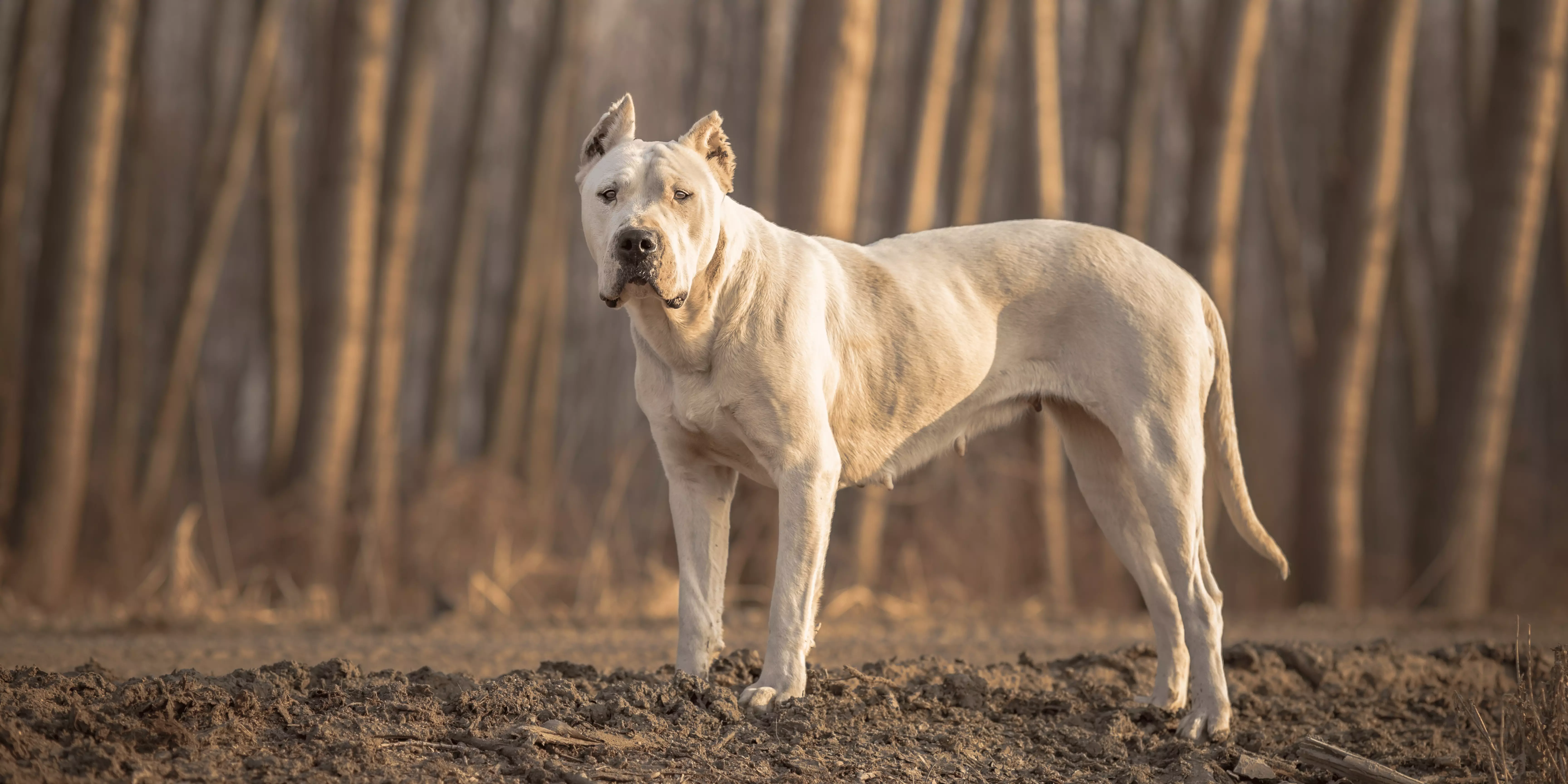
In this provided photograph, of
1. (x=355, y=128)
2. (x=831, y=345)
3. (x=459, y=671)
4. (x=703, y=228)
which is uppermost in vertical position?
(x=355, y=128)

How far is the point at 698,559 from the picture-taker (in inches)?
189

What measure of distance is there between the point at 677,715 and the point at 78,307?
7.97 meters

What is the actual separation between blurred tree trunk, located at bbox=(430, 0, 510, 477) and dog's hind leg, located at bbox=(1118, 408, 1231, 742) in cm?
1110

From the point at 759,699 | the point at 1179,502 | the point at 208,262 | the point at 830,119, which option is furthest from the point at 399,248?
the point at 1179,502

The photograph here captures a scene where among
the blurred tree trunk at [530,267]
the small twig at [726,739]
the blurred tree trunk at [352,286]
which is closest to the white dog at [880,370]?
the small twig at [726,739]

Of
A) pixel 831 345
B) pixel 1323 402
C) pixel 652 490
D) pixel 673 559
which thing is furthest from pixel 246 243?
pixel 831 345

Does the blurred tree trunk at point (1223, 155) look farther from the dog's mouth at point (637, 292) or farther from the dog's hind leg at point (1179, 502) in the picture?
the dog's mouth at point (637, 292)

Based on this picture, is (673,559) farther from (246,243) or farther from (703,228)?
(246,243)

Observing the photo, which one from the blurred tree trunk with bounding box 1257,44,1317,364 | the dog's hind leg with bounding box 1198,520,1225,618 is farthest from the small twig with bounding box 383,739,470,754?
the blurred tree trunk with bounding box 1257,44,1317,364

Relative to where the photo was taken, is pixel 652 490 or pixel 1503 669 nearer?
pixel 1503 669

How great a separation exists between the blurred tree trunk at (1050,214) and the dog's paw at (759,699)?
23.2 feet

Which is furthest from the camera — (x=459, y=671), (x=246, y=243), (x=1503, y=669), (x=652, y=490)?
(x=246, y=243)

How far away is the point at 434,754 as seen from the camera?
362 centimetres

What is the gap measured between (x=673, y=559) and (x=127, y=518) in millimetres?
4838
